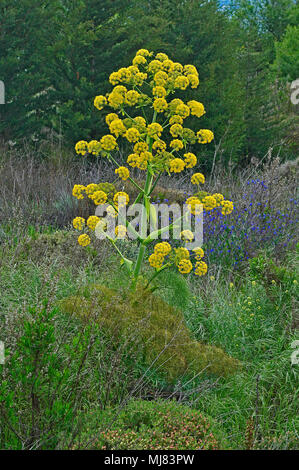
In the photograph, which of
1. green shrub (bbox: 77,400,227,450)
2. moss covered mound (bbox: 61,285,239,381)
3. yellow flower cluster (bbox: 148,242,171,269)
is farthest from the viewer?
yellow flower cluster (bbox: 148,242,171,269)

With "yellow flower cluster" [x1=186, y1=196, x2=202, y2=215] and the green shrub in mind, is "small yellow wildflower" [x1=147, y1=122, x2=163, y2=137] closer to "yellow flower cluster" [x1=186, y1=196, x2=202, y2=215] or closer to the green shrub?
"yellow flower cluster" [x1=186, y1=196, x2=202, y2=215]

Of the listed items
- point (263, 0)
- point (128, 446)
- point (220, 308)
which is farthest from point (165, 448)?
point (263, 0)

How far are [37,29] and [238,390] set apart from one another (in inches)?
351

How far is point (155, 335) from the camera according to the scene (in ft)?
12.0

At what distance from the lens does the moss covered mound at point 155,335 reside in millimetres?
3514

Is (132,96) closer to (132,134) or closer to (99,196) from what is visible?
(132,134)

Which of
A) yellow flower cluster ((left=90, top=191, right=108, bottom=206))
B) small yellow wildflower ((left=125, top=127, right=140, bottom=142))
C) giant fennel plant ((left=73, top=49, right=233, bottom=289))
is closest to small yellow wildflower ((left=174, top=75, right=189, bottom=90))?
giant fennel plant ((left=73, top=49, right=233, bottom=289))

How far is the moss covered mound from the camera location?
3.51 metres

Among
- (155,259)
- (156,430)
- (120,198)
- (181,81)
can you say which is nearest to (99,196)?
(120,198)

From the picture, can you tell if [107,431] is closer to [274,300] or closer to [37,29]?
[274,300]

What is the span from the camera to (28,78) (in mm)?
Answer: 10062

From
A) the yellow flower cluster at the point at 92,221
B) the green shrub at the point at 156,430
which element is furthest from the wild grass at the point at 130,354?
the yellow flower cluster at the point at 92,221

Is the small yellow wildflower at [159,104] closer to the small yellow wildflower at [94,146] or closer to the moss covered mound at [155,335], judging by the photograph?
the small yellow wildflower at [94,146]

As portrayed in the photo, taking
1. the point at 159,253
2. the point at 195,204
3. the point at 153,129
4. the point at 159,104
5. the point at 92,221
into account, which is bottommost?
the point at 159,253
